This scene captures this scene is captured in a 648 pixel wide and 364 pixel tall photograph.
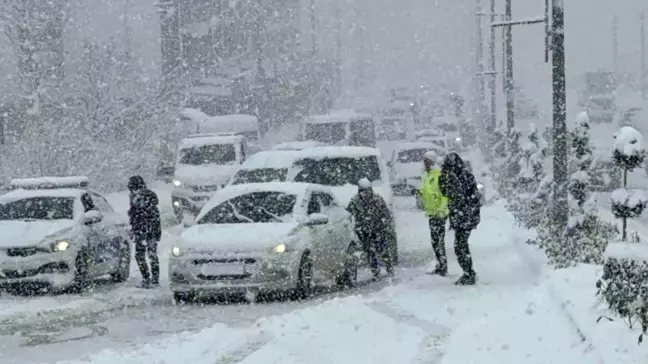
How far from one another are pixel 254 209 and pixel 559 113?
576cm

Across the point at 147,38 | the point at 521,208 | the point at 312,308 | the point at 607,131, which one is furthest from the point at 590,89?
the point at 312,308

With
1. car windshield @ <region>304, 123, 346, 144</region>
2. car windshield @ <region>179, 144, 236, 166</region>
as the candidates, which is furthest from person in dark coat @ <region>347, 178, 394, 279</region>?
car windshield @ <region>304, 123, 346, 144</region>

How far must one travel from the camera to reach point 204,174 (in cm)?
2583

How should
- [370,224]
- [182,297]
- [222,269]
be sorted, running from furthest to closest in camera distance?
[370,224], [182,297], [222,269]

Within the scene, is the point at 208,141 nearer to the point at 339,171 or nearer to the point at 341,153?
the point at 341,153

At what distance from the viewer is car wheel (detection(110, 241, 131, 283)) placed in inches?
650

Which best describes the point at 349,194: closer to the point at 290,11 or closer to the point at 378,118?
the point at 378,118

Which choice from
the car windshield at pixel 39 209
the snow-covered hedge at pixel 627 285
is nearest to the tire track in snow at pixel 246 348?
the snow-covered hedge at pixel 627 285

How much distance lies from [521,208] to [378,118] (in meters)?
50.6

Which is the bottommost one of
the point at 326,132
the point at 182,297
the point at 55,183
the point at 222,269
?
the point at 326,132

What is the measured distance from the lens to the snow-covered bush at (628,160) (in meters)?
14.0

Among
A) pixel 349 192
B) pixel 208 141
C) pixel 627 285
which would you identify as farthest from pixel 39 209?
pixel 208 141

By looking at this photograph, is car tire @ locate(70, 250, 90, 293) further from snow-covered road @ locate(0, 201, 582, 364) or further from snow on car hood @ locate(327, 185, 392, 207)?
snow on car hood @ locate(327, 185, 392, 207)

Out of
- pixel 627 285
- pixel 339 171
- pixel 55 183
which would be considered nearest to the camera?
pixel 627 285
